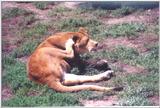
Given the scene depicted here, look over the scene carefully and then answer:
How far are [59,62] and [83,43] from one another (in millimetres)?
405

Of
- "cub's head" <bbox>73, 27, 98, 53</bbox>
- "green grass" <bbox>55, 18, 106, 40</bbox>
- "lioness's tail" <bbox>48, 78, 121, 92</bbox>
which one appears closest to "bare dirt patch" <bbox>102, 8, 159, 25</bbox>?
"green grass" <bbox>55, 18, 106, 40</bbox>

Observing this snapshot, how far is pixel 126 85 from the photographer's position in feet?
24.8

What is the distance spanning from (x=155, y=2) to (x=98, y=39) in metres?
0.87

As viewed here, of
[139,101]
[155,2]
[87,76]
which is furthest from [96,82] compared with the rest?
[155,2]

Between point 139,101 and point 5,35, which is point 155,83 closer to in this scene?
point 139,101

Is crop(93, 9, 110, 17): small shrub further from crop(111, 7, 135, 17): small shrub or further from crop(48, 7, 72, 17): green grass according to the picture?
crop(48, 7, 72, 17): green grass

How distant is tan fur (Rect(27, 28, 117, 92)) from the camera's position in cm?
754

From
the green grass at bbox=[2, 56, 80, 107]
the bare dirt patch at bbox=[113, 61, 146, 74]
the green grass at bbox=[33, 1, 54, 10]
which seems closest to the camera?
the green grass at bbox=[2, 56, 80, 107]

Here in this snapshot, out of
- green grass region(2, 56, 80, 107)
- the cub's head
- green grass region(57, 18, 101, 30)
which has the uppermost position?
green grass region(57, 18, 101, 30)

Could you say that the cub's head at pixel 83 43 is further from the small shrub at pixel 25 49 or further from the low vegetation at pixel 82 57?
the small shrub at pixel 25 49

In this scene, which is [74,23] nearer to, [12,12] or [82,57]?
[82,57]

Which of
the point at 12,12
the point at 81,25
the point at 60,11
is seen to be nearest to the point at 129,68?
the point at 81,25

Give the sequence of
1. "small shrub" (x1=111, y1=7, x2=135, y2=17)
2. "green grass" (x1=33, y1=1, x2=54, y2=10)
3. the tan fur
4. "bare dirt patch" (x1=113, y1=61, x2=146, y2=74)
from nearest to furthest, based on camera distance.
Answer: the tan fur, "bare dirt patch" (x1=113, y1=61, x2=146, y2=74), "green grass" (x1=33, y1=1, x2=54, y2=10), "small shrub" (x1=111, y1=7, x2=135, y2=17)

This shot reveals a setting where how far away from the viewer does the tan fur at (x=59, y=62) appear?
297 inches
